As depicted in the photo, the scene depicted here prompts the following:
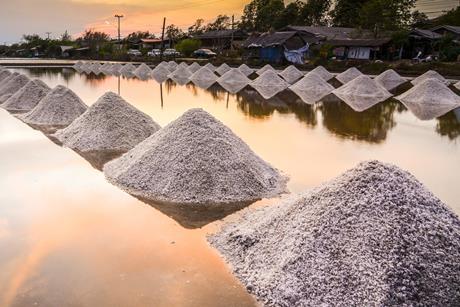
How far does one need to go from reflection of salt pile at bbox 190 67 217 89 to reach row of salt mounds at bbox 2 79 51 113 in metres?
9.24

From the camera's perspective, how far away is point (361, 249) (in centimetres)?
342

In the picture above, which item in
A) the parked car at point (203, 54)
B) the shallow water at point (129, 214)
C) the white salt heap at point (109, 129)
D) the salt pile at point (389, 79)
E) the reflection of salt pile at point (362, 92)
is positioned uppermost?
the parked car at point (203, 54)

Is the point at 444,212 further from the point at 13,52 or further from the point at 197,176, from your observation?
the point at 13,52

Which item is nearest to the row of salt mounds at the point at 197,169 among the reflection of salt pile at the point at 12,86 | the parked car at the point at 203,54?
the reflection of salt pile at the point at 12,86

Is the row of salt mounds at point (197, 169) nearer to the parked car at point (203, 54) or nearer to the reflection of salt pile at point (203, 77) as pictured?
the reflection of salt pile at point (203, 77)

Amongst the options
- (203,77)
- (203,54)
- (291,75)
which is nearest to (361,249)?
(291,75)

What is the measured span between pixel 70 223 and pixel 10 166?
8.67 ft

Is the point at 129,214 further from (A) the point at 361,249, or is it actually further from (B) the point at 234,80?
(B) the point at 234,80

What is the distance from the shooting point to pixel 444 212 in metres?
3.72

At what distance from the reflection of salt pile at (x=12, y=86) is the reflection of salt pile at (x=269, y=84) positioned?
8513 mm

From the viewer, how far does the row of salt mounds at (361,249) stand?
3.24 m

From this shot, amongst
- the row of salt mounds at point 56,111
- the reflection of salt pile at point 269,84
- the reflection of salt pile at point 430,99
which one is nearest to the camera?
the row of salt mounds at point 56,111

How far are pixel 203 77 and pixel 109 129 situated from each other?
15.0m

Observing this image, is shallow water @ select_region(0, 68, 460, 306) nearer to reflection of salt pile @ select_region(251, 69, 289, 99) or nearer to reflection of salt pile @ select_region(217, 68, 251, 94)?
reflection of salt pile @ select_region(251, 69, 289, 99)
